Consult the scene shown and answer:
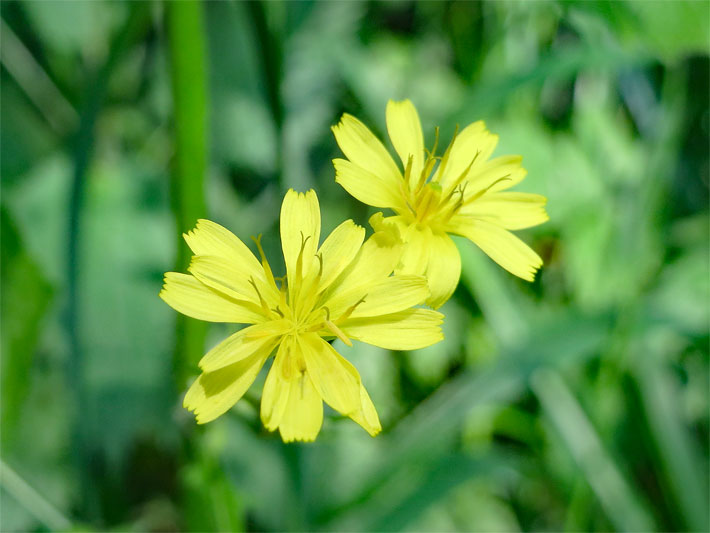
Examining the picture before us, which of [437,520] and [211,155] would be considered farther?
[211,155]

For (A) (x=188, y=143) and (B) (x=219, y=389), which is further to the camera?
(A) (x=188, y=143)

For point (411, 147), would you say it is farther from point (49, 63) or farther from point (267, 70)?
point (49, 63)

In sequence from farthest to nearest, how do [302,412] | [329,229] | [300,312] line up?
1. [329,229]
2. [300,312]
3. [302,412]

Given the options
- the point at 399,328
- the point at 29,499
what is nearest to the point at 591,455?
the point at 399,328

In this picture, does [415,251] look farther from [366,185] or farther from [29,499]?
[29,499]

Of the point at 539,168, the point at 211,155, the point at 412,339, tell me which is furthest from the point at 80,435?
the point at 539,168

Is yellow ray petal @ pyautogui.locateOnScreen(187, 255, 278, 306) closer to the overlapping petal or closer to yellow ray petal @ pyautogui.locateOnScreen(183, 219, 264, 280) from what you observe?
yellow ray petal @ pyautogui.locateOnScreen(183, 219, 264, 280)
